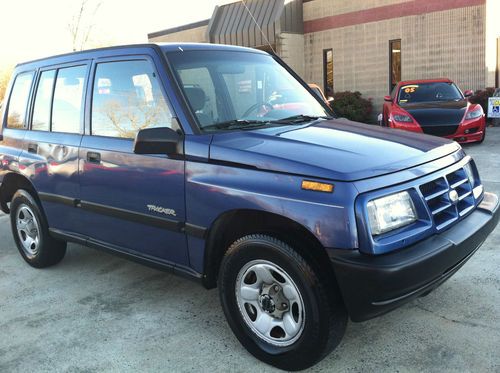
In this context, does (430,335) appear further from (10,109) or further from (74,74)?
(10,109)

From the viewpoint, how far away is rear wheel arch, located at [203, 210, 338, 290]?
9.02 ft

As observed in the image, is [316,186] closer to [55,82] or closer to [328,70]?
[55,82]

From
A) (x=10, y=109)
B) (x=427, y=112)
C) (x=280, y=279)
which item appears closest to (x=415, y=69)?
(x=427, y=112)

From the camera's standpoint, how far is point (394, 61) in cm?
1836

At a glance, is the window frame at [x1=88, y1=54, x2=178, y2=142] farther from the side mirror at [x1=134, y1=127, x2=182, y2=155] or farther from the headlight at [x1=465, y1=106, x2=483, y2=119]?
the headlight at [x1=465, y1=106, x2=483, y2=119]

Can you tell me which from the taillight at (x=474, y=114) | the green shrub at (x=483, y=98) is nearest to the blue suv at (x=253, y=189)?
the taillight at (x=474, y=114)

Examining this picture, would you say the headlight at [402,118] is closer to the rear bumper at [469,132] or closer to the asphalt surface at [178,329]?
the rear bumper at [469,132]

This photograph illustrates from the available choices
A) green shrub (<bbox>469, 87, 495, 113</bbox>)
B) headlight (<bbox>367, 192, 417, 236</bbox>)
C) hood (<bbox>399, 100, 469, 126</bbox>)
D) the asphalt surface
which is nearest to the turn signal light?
headlight (<bbox>367, 192, 417, 236</bbox>)

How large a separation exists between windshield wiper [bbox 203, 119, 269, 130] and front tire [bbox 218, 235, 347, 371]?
794mm

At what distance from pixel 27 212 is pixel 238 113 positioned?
260cm

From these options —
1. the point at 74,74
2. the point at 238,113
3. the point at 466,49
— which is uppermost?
the point at 466,49

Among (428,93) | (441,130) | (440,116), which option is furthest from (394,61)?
(441,130)

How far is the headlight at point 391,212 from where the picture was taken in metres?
2.60

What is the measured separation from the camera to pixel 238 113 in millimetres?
3543
